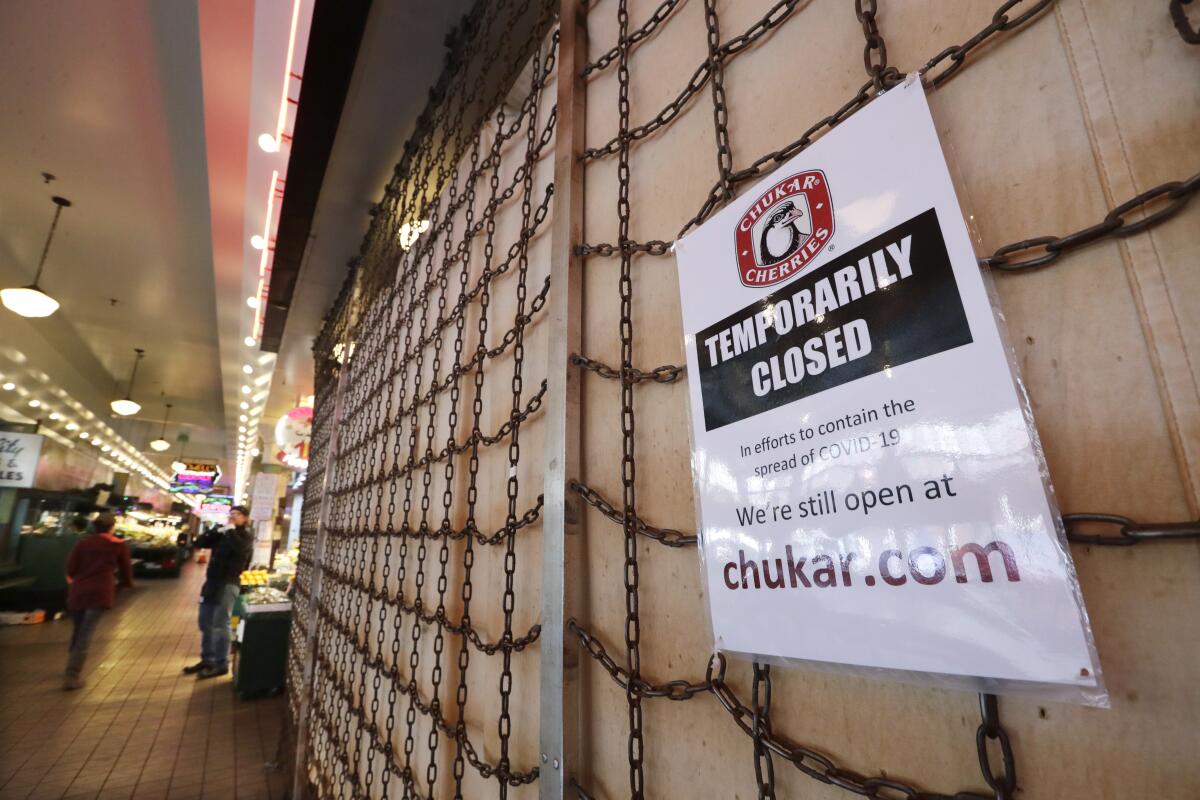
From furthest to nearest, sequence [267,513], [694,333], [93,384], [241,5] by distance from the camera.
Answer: [93,384]
[267,513]
[241,5]
[694,333]

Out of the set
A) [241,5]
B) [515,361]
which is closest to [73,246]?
[241,5]

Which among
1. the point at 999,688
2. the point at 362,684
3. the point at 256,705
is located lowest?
the point at 256,705

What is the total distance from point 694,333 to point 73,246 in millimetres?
8058

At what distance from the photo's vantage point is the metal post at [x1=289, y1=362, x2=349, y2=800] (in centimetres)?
305

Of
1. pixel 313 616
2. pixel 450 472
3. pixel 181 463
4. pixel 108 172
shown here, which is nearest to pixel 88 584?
pixel 313 616

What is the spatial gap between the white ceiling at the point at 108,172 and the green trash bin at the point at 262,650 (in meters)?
3.91

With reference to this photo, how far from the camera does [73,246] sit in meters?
5.91

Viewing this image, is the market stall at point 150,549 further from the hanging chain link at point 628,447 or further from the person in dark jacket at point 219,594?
the hanging chain link at point 628,447

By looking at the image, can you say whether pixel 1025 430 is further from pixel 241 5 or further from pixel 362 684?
pixel 241 5

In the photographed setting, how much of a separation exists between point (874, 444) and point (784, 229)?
0.31 meters

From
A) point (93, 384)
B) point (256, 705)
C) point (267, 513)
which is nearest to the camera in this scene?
point (256, 705)

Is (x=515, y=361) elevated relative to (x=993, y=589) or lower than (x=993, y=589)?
elevated

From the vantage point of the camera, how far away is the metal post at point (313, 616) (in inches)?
120

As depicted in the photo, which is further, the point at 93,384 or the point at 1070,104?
the point at 93,384
